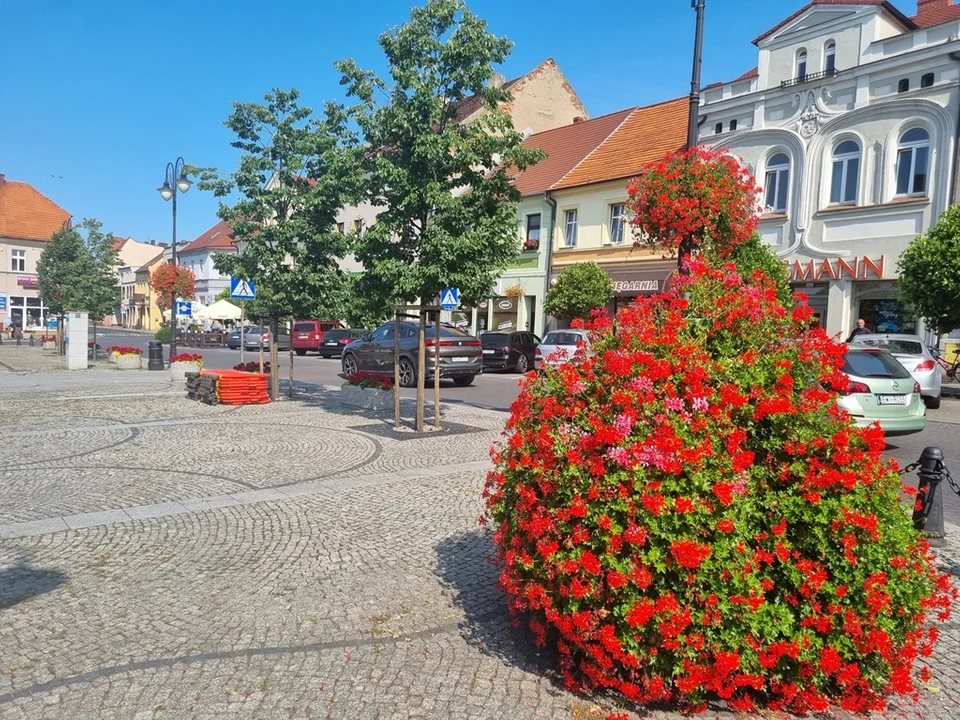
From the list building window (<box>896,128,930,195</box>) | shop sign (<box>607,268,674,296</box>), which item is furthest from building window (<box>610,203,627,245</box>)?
building window (<box>896,128,930,195</box>)

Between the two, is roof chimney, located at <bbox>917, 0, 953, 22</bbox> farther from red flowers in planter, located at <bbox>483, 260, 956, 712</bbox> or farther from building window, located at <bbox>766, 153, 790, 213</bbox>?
red flowers in planter, located at <bbox>483, 260, 956, 712</bbox>

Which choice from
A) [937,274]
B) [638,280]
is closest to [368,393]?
[937,274]

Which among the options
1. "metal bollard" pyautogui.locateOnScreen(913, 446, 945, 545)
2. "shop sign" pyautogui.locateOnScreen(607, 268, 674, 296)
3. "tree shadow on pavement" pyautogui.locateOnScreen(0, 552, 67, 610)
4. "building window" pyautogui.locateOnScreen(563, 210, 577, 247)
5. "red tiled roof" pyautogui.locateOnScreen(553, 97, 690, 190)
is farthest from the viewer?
"building window" pyautogui.locateOnScreen(563, 210, 577, 247)

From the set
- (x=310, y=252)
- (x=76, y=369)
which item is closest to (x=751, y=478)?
(x=310, y=252)

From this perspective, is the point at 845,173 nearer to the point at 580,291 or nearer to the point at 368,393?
the point at 580,291

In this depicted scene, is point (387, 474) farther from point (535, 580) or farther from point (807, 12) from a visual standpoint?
point (807, 12)

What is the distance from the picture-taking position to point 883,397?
920 centimetres

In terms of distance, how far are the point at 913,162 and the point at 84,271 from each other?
29809 millimetres

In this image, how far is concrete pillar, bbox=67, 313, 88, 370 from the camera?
22.2 metres

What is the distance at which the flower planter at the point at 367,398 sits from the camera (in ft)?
43.2

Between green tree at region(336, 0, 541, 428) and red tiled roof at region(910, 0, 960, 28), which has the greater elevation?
red tiled roof at region(910, 0, 960, 28)

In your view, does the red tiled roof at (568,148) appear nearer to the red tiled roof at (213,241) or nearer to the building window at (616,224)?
the building window at (616,224)

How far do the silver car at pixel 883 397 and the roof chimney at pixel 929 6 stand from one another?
66.2 ft

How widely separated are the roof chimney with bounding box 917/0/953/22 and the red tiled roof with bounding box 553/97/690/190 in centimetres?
810
